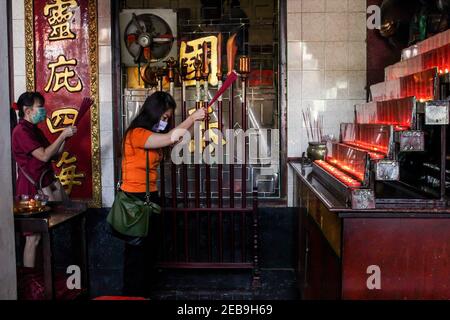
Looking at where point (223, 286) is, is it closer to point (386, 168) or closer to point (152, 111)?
point (152, 111)

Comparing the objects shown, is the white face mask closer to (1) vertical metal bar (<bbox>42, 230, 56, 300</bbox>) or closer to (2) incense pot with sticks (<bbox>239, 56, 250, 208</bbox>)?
(2) incense pot with sticks (<bbox>239, 56, 250, 208</bbox>)

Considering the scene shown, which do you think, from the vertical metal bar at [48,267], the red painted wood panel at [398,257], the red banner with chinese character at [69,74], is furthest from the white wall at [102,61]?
the red painted wood panel at [398,257]

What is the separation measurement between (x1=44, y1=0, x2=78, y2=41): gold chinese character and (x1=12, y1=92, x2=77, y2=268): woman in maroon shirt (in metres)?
1.04

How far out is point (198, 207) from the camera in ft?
15.8

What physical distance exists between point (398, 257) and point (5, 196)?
6.34 ft

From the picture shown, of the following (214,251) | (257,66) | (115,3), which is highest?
(115,3)

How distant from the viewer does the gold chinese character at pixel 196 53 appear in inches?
200

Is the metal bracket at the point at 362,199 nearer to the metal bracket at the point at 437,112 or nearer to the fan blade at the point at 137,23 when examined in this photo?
the metal bracket at the point at 437,112

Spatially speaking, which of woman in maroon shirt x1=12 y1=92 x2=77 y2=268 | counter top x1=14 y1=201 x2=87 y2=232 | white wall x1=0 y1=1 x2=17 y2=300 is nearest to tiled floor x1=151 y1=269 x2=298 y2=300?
woman in maroon shirt x1=12 y1=92 x2=77 y2=268

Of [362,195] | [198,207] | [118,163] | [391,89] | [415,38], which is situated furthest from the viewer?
[118,163]

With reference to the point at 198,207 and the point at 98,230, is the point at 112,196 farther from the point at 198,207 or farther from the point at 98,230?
the point at 198,207

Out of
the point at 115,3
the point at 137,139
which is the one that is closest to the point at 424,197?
the point at 137,139

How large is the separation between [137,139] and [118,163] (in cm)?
142

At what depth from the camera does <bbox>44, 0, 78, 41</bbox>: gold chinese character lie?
4988 mm
